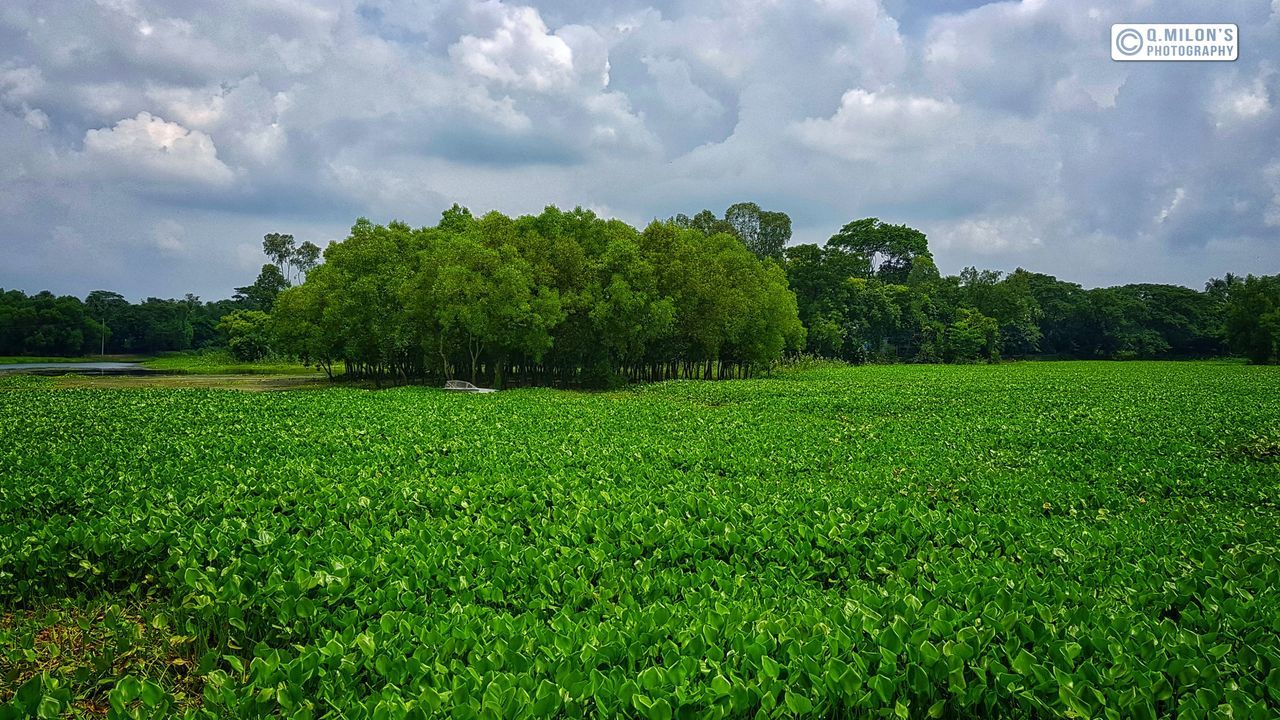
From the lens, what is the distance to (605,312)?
33062 millimetres

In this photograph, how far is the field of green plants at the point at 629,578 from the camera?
3348mm

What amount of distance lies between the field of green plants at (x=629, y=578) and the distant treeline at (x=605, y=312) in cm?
1904

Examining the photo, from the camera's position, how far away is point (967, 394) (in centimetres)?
2805

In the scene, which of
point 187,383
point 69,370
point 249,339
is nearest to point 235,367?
point 249,339

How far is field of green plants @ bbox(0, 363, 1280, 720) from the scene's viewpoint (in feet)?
11.0

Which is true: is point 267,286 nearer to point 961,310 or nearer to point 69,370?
point 69,370

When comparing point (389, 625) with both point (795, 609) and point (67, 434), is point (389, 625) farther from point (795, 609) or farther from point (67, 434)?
point (67, 434)

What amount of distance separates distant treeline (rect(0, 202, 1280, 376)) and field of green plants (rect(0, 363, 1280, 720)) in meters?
19.0

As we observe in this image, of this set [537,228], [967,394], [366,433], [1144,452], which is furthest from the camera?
[537,228]

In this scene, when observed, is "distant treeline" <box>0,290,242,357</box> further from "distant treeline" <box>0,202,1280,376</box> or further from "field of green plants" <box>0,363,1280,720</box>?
"field of green plants" <box>0,363,1280,720</box>

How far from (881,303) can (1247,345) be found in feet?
120

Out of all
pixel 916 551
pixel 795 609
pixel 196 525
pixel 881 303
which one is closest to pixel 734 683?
pixel 795 609

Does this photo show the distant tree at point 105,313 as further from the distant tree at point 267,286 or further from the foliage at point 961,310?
the foliage at point 961,310

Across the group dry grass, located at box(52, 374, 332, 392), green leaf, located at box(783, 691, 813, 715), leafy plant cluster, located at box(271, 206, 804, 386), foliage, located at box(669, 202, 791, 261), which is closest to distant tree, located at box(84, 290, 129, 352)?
dry grass, located at box(52, 374, 332, 392)
